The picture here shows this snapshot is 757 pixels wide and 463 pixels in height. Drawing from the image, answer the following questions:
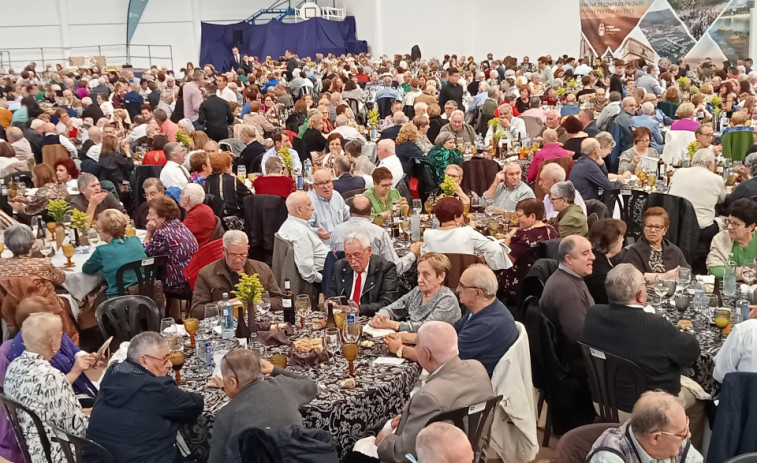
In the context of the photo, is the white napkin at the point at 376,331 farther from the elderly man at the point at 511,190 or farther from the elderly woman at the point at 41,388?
the elderly man at the point at 511,190

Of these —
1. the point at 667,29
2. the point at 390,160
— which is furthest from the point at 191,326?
the point at 667,29

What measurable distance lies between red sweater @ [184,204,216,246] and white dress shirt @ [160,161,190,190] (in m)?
1.56

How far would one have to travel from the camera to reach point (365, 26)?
87.1 feet

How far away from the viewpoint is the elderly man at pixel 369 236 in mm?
5945

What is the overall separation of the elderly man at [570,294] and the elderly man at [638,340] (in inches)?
15.4

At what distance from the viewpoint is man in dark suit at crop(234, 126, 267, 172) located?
30.9ft

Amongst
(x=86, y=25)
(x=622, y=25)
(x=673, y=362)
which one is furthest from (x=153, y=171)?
(x=86, y=25)

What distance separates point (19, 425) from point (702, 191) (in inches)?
217

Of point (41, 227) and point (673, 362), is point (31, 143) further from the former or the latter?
point (673, 362)

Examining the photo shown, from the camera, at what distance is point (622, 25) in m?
22.7

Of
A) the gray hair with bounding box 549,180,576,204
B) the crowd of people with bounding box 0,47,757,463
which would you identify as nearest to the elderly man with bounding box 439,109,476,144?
the crowd of people with bounding box 0,47,757,463

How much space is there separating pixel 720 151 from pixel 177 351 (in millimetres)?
6839

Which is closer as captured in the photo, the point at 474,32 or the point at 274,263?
the point at 274,263

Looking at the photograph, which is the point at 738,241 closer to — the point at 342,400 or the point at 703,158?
the point at 703,158
